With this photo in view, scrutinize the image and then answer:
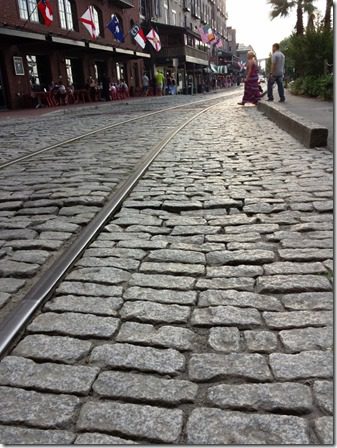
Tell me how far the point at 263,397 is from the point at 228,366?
0.24 m

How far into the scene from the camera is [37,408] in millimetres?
1759

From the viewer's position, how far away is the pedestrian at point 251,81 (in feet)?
49.2

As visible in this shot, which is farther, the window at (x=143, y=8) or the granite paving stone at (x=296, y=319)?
the window at (x=143, y=8)

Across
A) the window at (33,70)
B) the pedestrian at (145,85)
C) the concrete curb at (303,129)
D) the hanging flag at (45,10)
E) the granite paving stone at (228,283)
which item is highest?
the hanging flag at (45,10)

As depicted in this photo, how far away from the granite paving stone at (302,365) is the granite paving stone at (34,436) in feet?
2.95

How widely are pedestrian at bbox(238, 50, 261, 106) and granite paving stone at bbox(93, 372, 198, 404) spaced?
46.7 feet

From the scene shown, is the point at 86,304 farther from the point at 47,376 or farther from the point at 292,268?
the point at 292,268

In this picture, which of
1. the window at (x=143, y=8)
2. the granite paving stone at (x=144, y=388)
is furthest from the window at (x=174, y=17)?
the granite paving stone at (x=144, y=388)

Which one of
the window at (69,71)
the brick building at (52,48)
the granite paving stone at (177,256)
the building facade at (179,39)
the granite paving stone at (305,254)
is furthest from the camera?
the building facade at (179,39)

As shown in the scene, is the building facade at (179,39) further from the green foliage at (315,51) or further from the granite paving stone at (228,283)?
the granite paving stone at (228,283)

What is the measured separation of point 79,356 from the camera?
6.86 feet

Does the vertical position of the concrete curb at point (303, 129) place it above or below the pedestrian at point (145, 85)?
below

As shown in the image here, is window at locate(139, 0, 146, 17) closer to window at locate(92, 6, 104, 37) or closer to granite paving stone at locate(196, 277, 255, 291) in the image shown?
window at locate(92, 6, 104, 37)

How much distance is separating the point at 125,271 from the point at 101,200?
1781 mm
